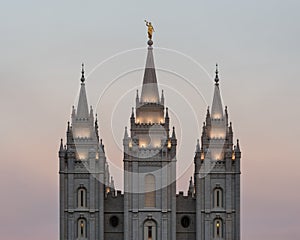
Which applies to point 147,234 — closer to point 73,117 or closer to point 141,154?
point 141,154

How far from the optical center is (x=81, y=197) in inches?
3214

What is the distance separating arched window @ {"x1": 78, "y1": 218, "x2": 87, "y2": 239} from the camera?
8129 cm

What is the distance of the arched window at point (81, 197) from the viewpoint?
81.5 metres

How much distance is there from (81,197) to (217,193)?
1176 centimetres

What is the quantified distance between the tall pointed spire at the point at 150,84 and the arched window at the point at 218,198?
31.8ft

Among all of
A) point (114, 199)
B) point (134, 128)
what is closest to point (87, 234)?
point (114, 199)

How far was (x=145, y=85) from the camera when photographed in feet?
279

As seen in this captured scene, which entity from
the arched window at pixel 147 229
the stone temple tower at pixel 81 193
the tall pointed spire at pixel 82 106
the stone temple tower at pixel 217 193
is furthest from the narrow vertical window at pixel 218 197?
the tall pointed spire at pixel 82 106

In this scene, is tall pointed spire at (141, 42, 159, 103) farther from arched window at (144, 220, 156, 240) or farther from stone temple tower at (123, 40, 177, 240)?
arched window at (144, 220, 156, 240)

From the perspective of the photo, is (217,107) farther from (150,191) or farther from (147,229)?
(147,229)

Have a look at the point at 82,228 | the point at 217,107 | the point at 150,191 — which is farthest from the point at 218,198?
the point at 82,228

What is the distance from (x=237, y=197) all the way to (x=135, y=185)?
8845 mm

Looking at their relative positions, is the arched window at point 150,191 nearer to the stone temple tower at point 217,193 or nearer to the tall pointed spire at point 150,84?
the stone temple tower at point 217,193

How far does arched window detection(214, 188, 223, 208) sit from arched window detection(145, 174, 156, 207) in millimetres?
5278
